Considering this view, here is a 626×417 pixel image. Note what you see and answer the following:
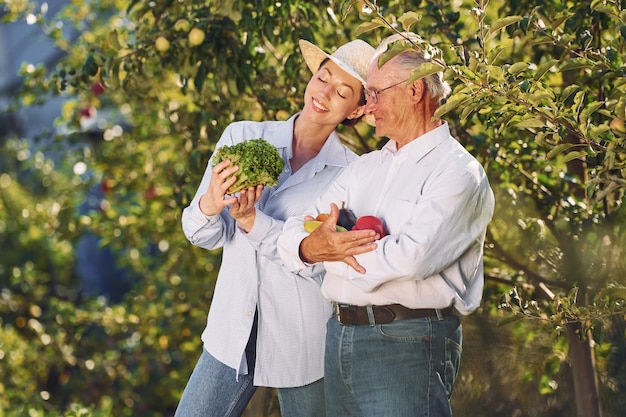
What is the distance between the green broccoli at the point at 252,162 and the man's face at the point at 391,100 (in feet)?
1.06

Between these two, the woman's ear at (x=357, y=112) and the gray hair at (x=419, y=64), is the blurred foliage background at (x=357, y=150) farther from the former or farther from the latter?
the woman's ear at (x=357, y=112)

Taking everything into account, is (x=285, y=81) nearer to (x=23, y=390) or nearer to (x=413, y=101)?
(x=413, y=101)

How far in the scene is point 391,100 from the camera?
7.69 feet

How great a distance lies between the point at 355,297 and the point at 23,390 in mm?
3962

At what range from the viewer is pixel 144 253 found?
5793mm

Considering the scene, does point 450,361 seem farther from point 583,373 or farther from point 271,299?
point 583,373

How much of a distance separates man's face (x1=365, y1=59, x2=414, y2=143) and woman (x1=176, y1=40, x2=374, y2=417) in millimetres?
362

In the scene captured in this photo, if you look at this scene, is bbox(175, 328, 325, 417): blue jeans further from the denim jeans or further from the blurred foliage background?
the blurred foliage background

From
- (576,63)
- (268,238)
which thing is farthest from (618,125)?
(268,238)

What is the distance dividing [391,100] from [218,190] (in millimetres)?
537

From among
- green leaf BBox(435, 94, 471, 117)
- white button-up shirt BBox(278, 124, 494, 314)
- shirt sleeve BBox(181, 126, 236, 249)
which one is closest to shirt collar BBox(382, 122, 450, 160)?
white button-up shirt BBox(278, 124, 494, 314)

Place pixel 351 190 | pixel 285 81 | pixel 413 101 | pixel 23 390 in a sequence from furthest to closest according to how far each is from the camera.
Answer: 1. pixel 23 390
2. pixel 285 81
3. pixel 351 190
4. pixel 413 101

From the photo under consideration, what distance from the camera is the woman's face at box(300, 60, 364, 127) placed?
2.79 metres

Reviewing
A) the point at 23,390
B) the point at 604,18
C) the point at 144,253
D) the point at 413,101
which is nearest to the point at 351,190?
the point at 413,101
